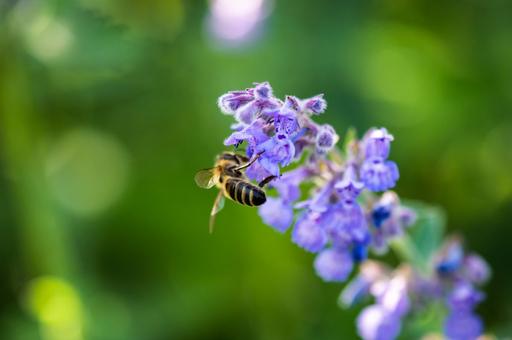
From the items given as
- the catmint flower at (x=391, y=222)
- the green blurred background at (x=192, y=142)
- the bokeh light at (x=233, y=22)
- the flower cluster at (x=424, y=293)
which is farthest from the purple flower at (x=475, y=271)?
the bokeh light at (x=233, y=22)

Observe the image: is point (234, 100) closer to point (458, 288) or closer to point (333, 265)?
point (333, 265)

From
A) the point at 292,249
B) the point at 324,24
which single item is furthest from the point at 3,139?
the point at 324,24

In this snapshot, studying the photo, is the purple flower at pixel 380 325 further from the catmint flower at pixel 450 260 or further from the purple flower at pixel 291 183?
the purple flower at pixel 291 183

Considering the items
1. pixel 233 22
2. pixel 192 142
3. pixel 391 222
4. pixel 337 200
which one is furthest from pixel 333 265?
pixel 233 22

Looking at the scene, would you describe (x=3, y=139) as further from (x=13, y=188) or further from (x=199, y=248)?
(x=199, y=248)

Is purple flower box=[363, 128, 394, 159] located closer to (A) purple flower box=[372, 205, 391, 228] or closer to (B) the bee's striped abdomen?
(A) purple flower box=[372, 205, 391, 228]

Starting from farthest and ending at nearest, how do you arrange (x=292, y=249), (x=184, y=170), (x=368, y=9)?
(x=368, y=9)
(x=184, y=170)
(x=292, y=249)

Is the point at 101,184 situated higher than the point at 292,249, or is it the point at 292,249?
the point at 101,184
